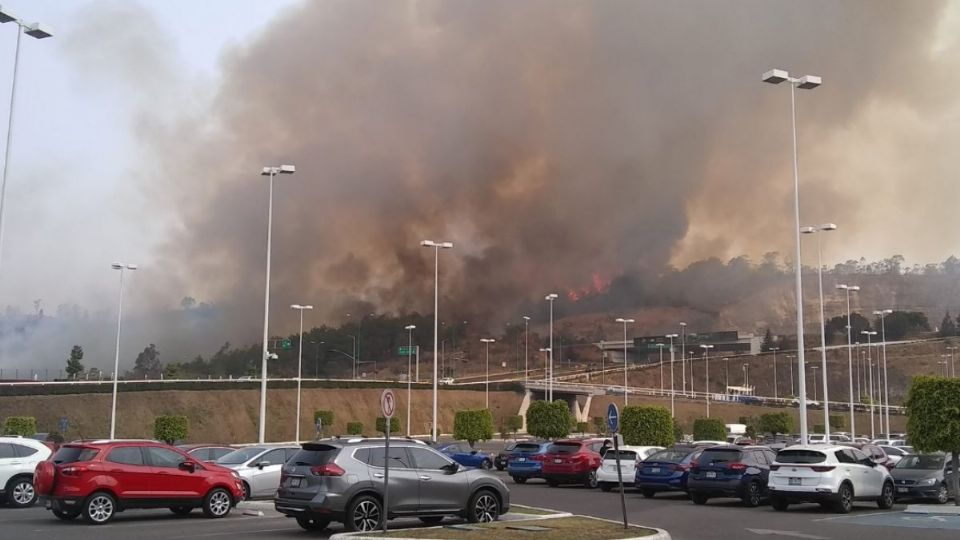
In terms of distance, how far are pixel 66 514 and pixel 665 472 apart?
57.7ft

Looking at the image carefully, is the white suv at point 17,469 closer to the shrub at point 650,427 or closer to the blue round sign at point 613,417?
the blue round sign at point 613,417

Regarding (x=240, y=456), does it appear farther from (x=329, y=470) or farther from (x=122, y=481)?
(x=329, y=470)

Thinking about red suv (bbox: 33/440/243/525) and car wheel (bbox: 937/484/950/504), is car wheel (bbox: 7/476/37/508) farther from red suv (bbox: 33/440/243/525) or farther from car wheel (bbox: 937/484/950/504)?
car wheel (bbox: 937/484/950/504)

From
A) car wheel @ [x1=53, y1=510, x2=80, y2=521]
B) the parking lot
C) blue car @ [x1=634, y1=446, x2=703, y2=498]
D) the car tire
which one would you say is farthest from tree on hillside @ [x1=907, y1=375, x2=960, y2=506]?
car wheel @ [x1=53, y1=510, x2=80, y2=521]

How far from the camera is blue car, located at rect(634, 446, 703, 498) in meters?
28.7

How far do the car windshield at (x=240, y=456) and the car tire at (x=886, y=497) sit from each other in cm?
1736

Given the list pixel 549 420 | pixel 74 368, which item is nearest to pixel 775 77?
pixel 549 420

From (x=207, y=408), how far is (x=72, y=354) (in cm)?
4874

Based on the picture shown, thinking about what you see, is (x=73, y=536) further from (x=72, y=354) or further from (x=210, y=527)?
(x=72, y=354)

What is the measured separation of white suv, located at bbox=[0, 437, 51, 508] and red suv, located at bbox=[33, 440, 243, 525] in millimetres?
3199

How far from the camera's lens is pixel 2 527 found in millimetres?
17984

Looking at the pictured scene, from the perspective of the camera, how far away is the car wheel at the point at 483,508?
1831cm

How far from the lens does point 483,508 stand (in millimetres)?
18516

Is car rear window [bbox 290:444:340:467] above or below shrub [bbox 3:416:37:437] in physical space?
above
